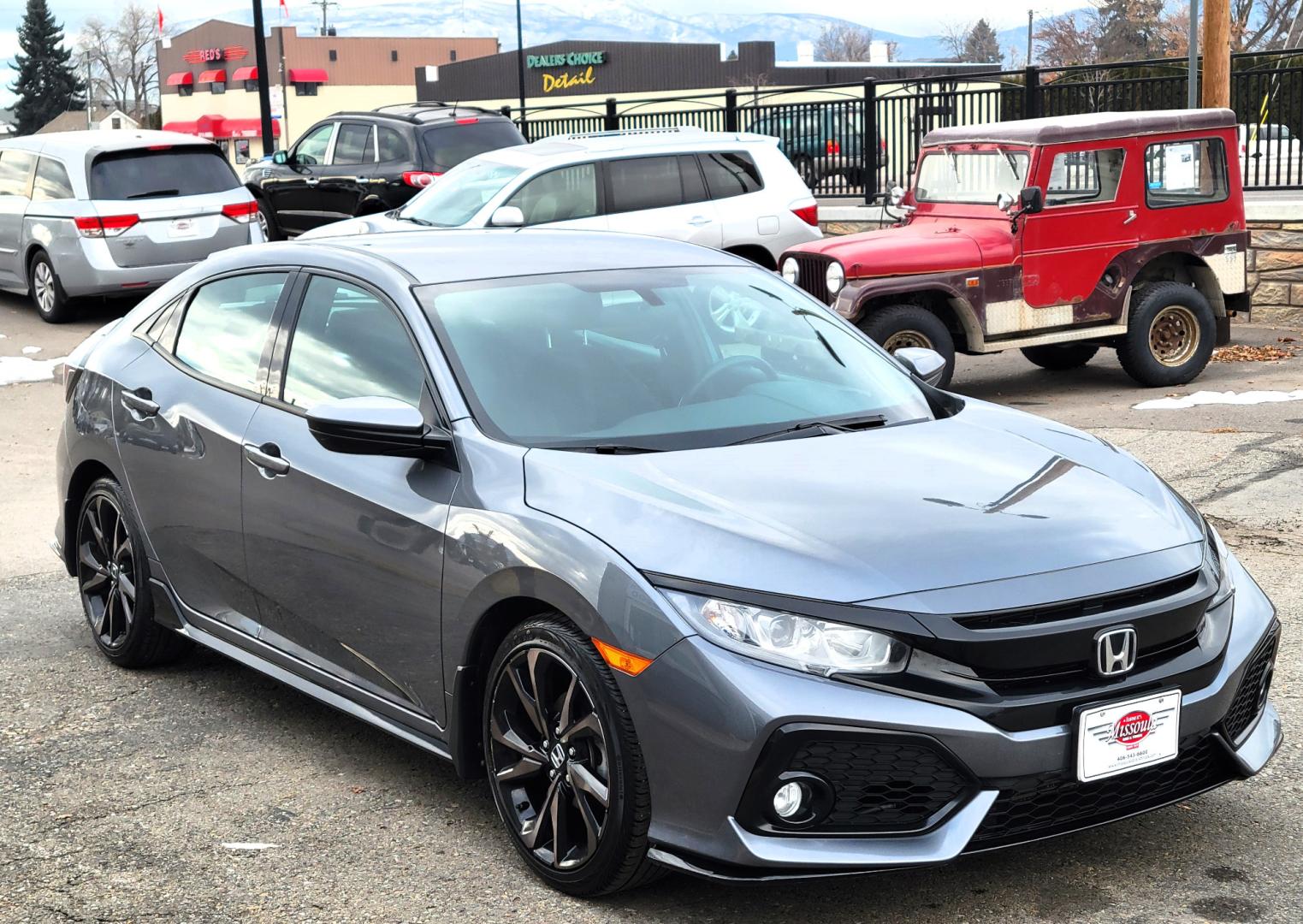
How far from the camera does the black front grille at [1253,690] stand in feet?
12.3

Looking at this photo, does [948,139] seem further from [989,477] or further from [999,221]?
[989,477]

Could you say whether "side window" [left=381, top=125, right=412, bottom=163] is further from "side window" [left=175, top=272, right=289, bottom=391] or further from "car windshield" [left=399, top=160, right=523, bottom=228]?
"side window" [left=175, top=272, right=289, bottom=391]

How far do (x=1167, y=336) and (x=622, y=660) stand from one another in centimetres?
948

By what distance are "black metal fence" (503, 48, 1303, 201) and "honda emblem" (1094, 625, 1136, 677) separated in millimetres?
11752

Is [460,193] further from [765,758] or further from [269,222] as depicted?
[765,758]

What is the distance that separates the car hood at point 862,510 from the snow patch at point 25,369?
10752 millimetres

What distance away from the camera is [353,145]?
18.1 m

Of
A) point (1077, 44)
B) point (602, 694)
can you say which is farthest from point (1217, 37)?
point (1077, 44)

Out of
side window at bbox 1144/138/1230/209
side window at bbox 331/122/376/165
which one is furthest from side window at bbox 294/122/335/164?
side window at bbox 1144/138/1230/209

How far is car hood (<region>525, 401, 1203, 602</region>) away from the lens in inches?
135

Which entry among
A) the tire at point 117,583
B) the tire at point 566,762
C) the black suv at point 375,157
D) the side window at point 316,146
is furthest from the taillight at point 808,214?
the tire at point 566,762

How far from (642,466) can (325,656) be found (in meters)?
1.27

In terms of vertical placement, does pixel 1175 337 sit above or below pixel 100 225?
below

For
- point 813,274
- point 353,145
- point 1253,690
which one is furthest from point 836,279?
point 353,145
